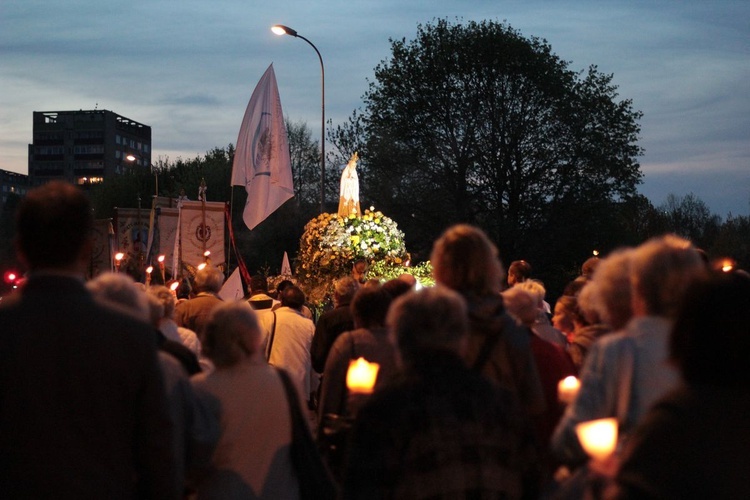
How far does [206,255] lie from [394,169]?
823 inches

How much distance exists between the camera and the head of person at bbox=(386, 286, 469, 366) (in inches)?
144

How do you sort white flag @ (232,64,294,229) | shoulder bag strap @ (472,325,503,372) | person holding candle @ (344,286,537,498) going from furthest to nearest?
white flag @ (232,64,294,229) → shoulder bag strap @ (472,325,503,372) → person holding candle @ (344,286,537,498)

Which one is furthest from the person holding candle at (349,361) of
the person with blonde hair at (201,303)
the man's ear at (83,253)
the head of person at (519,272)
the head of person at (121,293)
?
the head of person at (519,272)

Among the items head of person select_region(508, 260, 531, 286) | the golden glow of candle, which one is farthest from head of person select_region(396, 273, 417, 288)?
the golden glow of candle

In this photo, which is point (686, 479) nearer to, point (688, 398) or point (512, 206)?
point (688, 398)

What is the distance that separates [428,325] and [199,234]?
1844 cm

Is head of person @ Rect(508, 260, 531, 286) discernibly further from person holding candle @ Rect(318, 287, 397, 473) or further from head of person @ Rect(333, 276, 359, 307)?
person holding candle @ Rect(318, 287, 397, 473)

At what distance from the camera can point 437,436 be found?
139 inches

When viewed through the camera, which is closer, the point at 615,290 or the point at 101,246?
the point at 615,290

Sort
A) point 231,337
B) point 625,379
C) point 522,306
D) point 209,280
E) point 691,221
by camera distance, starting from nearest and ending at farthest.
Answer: point 625,379, point 231,337, point 522,306, point 209,280, point 691,221

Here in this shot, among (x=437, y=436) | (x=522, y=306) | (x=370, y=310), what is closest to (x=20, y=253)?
(x=437, y=436)

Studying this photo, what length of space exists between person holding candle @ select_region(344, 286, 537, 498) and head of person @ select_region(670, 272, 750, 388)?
1.01 m

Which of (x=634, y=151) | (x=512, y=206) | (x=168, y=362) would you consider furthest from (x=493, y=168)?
(x=168, y=362)

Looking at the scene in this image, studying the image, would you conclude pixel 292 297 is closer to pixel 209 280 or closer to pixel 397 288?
pixel 209 280
